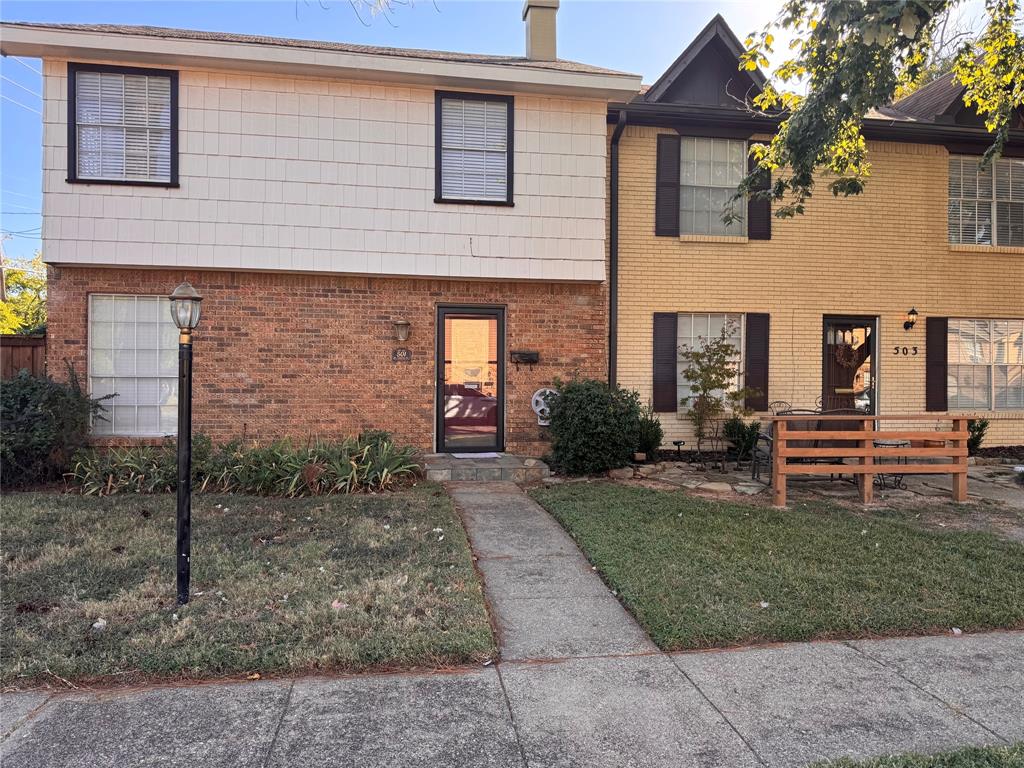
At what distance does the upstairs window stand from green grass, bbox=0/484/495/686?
9.94m

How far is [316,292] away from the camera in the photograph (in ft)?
28.4

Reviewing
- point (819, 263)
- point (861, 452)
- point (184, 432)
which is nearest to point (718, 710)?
point (184, 432)

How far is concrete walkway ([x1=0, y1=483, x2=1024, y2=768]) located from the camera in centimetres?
252

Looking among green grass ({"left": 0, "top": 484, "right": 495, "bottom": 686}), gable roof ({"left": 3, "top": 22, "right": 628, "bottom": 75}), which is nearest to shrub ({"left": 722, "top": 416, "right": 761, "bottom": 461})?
green grass ({"left": 0, "top": 484, "right": 495, "bottom": 686})

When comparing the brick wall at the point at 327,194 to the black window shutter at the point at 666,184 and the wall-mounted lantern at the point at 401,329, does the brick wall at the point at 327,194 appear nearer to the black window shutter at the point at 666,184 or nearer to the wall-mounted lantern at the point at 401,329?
the wall-mounted lantern at the point at 401,329

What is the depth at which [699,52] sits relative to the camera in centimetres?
962

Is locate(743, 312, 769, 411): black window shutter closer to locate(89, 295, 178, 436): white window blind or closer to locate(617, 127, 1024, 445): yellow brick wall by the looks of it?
locate(617, 127, 1024, 445): yellow brick wall

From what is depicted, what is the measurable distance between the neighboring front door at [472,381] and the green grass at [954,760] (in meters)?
6.92

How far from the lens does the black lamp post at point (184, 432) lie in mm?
3953

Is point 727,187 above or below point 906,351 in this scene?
above

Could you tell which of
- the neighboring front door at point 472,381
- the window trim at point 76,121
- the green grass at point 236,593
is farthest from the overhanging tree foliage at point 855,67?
the window trim at point 76,121

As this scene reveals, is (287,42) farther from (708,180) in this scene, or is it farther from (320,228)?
(708,180)

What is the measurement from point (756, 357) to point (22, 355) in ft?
34.0

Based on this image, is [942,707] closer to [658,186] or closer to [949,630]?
[949,630]
